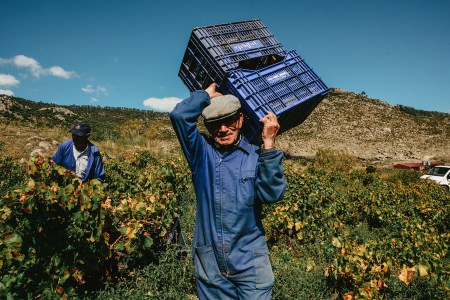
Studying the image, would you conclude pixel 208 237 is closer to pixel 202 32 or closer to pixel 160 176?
pixel 202 32

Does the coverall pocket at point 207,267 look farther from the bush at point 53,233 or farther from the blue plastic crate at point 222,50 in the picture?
the blue plastic crate at point 222,50

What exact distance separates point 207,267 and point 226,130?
881 millimetres

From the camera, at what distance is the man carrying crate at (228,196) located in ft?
5.92

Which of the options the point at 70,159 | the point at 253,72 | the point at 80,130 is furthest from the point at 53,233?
the point at 253,72

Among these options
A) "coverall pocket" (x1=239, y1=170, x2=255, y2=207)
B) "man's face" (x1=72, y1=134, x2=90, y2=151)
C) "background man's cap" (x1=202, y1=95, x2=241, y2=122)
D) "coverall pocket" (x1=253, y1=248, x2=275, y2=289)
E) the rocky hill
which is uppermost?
the rocky hill

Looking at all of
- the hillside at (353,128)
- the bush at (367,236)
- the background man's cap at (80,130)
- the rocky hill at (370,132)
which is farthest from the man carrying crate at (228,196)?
the rocky hill at (370,132)

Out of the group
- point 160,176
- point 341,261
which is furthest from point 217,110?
point 160,176

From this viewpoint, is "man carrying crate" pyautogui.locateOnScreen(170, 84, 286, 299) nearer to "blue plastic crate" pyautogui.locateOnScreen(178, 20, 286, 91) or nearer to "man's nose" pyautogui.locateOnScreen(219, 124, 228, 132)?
"man's nose" pyautogui.locateOnScreen(219, 124, 228, 132)

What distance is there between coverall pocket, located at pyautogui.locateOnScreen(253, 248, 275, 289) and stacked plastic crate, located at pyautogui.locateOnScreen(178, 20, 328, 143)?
6.26ft

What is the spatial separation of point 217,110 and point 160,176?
4.66 m

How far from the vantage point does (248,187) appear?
1851 mm

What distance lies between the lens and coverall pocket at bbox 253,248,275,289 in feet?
5.94

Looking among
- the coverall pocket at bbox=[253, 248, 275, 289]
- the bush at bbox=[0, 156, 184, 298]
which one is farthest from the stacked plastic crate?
the coverall pocket at bbox=[253, 248, 275, 289]

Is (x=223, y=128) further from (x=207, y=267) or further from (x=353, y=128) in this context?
(x=353, y=128)
